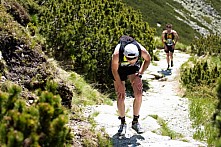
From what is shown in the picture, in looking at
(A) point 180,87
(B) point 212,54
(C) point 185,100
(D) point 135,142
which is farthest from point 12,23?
(B) point 212,54

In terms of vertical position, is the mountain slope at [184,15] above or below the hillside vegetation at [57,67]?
below

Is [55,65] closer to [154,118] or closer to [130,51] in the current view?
[154,118]

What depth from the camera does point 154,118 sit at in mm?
10586

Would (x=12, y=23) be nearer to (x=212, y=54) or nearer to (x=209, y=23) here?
(x=212, y=54)

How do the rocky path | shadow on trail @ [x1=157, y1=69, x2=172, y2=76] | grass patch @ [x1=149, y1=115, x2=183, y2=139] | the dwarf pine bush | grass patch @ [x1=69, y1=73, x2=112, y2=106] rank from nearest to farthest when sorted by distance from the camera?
1. the dwarf pine bush
2. the rocky path
3. grass patch @ [x1=149, y1=115, x2=183, y2=139]
4. grass patch @ [x1=69, y1=73, x2=112, y2=106]
5. shadow on trail @ [x1=157, y1=69, x2=172, y2=76]

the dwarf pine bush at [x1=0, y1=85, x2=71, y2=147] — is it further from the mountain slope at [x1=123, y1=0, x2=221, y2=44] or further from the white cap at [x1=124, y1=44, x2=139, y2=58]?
the mountain slope at [x1=123, y1=0, x2=221, y2=44]

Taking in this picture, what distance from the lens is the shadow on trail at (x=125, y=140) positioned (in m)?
7.99

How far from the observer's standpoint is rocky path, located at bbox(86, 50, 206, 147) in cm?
823

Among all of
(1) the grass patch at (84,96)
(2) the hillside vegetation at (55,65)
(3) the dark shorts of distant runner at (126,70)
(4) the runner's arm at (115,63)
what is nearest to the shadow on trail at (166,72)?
(2) the hillside vegetation at (55,65)

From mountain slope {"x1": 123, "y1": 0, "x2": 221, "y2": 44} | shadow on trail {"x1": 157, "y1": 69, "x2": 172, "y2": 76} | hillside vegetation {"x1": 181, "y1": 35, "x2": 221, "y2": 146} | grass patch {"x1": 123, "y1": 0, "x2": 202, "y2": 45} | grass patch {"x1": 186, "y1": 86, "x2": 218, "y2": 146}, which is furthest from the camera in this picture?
mountain slope {"x1": 123, "y1": 0, "x2": 221, "y2": 44}

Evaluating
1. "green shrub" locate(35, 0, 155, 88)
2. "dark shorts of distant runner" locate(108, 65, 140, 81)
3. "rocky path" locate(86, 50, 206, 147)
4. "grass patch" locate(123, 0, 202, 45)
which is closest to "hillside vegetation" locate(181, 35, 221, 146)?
"rocky path" locate(86, 50, 206, 147)

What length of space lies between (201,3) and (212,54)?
6695cm

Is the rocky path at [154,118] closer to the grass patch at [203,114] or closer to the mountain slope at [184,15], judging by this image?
the grass patch at [203,114]

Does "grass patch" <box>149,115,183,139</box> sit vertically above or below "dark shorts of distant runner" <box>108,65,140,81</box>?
below
